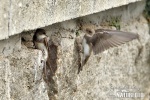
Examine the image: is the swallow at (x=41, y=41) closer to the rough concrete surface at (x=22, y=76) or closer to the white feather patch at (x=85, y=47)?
the rough concrete surface at (x=22, y=76)

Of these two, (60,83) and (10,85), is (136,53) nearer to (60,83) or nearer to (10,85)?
(60,83)

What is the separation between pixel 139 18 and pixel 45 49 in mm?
1890

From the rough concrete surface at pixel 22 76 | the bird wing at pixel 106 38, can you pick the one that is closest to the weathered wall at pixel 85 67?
the rough concrete surface at pixel 22 76

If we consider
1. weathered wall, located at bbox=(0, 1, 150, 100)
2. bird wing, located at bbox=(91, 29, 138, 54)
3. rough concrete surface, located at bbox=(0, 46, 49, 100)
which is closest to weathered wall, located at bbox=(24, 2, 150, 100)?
weathered wall, located at bbox=(0, 1, 150, 100)

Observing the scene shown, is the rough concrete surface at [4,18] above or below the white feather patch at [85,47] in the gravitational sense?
above

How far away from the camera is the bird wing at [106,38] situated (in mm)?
3389

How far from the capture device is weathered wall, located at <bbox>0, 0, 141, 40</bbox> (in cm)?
233

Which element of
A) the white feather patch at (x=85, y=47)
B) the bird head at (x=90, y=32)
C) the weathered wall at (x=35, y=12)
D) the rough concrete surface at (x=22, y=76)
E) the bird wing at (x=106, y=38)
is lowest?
the rough concrete surface at (x=22, y=76)

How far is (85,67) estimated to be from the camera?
340 centimetres

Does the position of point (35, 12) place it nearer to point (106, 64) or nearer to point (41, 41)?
point (41, 41)

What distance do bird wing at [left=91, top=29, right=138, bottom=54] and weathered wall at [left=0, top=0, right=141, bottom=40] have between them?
0.89 ft

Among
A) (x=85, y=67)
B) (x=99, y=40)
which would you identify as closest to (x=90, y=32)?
(x=99, y=40)

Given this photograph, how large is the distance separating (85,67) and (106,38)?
0.27m

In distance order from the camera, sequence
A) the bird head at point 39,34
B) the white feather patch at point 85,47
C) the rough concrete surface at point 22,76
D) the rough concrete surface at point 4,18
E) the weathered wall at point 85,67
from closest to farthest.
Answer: the rough concrete surface at point 4,18, the rough concrete surface at point 22,76, the weathered wall at point 85,67, the bird head at point 39,34, the white feather patch at point 85,47
